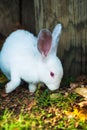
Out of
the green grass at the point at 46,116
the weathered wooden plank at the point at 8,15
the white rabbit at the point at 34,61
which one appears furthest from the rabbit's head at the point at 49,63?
the weathered wooden plank at the point at 8,15

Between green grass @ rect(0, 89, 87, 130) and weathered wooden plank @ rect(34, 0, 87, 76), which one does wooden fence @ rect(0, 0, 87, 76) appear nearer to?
weathered wooden plank @ rect(34, 0, 87, 76)

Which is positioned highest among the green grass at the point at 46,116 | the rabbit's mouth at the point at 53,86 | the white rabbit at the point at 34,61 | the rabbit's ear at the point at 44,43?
the rabbit's ear at the point at 44,43

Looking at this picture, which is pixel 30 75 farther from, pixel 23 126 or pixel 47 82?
pixel 23 126

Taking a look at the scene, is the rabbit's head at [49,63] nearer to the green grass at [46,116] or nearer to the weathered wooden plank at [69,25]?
the green grass at [46,116]

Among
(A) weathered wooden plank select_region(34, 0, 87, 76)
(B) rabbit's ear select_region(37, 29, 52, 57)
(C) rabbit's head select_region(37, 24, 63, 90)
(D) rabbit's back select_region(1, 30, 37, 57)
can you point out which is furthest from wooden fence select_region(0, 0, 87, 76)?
(B) rabbit's ear select_region(37, 29, 52, 57)

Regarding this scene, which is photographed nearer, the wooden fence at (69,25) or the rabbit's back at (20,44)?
the rabbit's back at (20,44)

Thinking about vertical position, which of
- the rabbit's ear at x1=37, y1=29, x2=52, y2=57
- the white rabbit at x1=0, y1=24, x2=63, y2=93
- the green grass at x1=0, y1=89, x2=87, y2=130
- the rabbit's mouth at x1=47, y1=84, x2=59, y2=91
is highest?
the rabbit's ear at x1=37, y1=29, x2=52, y2=57

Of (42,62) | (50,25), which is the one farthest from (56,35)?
(50,25)
